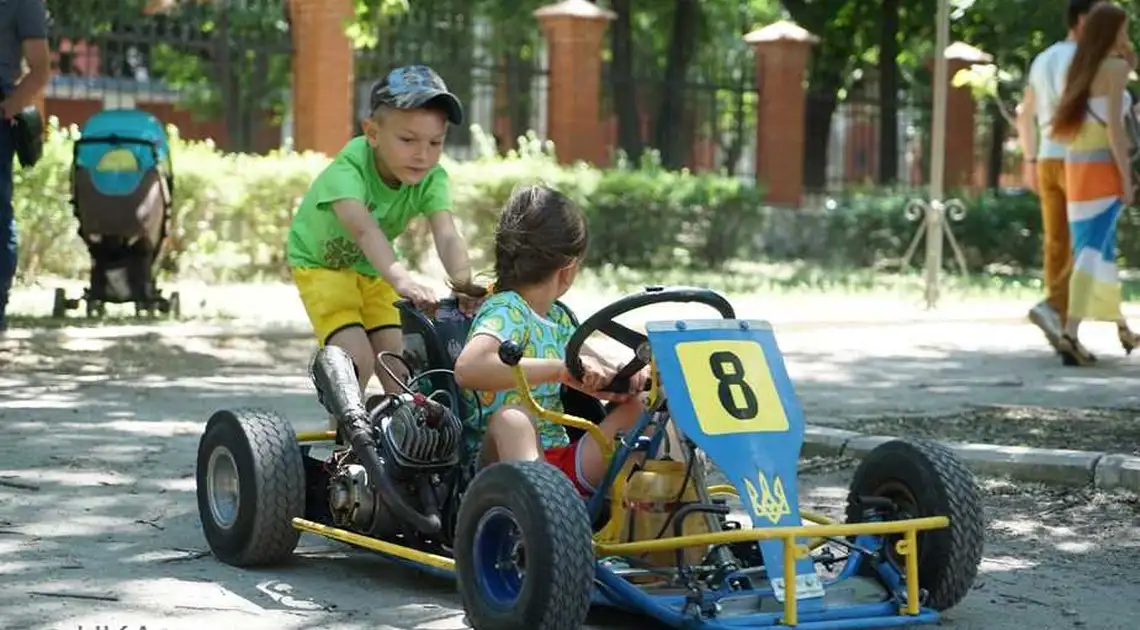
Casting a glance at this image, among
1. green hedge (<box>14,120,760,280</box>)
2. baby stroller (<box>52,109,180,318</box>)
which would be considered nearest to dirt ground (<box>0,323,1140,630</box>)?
baby stroller (<box>52,109,180,318</box>)

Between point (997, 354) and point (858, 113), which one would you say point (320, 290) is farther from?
point (858, 113)

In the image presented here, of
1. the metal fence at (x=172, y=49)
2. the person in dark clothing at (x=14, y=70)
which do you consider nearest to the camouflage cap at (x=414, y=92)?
the person in dark clothing at (x=14, y=70)

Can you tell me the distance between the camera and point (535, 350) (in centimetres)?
541

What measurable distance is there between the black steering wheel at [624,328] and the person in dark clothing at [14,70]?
18.8 feet

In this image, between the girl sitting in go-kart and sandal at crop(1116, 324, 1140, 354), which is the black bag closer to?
the girl sitting in go-kart

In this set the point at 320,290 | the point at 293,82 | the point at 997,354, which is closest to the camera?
the point at 320,290

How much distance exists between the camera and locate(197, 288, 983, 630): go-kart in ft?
15.2

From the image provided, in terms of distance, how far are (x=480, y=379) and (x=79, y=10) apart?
1293 centimetres

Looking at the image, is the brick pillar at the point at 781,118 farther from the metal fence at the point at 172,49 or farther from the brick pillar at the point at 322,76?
the brick pillar at the point at 322,76

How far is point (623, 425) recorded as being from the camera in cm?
524

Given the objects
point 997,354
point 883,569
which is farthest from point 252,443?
point 997,354

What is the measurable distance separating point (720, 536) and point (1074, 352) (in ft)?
25.5

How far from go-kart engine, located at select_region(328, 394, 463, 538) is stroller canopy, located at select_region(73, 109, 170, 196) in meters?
7.32

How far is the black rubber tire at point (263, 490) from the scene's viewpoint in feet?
18.4
